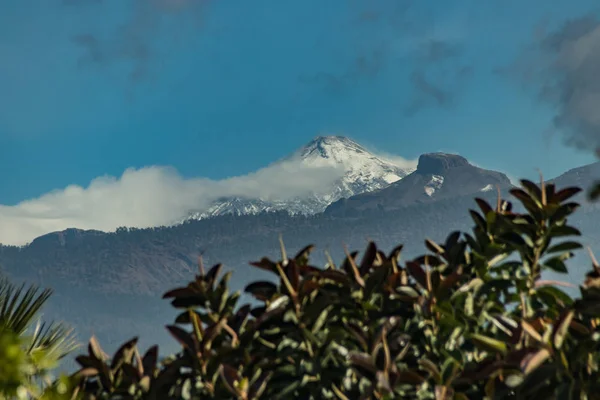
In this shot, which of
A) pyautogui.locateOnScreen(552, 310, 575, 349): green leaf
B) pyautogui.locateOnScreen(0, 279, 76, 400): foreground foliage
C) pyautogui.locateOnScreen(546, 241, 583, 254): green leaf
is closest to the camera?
pyautogui.locateOnScreen(552, 310, 575, 349): green leaf

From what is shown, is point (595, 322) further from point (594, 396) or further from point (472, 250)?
point (472, 250)

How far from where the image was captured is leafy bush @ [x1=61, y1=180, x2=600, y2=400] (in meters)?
3.84

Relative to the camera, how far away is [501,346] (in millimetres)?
Result: 3850

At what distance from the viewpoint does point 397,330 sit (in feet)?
14.2

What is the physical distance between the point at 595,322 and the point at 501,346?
0.59 metres

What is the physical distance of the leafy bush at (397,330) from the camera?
3844 millimetres

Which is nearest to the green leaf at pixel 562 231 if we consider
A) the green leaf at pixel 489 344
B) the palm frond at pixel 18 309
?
the green leaf at pixel 489 344

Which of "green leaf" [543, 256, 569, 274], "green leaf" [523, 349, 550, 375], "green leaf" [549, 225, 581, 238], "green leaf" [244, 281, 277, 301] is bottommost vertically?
"green leaf" [523, 349, 550, 375]

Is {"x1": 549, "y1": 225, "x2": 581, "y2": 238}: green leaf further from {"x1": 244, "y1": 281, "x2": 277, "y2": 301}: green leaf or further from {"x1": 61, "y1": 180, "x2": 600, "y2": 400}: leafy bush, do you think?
{"x1": 244, "y1": 281, "x2": 277, "y2": 301}: green leaf

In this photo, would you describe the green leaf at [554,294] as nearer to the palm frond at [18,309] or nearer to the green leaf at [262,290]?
the green leaf at [262,290]

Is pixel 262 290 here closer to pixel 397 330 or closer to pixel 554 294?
pixel 397 330

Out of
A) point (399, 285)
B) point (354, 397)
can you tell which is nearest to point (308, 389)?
point (354, 397)

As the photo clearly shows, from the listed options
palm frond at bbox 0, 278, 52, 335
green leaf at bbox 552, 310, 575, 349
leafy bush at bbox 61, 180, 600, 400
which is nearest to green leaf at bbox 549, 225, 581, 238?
leafy bush at bbox 61, 180, 600, 400

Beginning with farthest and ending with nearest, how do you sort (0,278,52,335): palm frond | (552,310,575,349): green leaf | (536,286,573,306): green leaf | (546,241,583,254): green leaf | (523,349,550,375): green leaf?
1. (0,278,52,335): palm frond
2. (546,241,583,254): green leaf
3. (536,286,573,306): green leaf
4. (552,310,575,349): green leaf
5. (523,349,550,375): green leaf
